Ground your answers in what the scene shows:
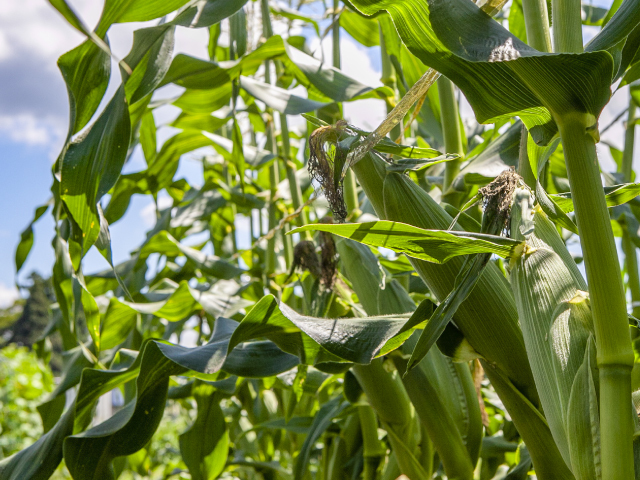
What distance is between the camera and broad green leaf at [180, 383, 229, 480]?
34.8 inches

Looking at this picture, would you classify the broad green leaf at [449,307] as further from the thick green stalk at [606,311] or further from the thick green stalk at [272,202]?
the thick green stalk at [272,202]

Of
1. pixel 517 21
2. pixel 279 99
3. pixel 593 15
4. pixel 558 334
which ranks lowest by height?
pixel 558 334

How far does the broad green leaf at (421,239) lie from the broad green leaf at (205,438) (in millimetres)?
628

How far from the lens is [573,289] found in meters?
0.34

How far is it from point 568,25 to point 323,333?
0.27 metres

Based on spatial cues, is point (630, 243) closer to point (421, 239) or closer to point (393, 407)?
point (393, 407)

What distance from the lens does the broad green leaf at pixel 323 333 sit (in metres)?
0.41

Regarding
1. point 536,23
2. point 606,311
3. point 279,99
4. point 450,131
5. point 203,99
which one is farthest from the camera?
point 203,99

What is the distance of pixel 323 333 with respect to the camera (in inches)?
16.4

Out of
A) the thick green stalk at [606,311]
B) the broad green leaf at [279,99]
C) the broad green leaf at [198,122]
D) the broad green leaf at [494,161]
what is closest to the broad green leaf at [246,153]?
the broad green leaf at [198,122]

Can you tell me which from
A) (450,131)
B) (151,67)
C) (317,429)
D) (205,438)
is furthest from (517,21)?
(205,438)

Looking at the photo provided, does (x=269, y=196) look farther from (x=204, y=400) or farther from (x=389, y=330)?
(x=389, y=330)

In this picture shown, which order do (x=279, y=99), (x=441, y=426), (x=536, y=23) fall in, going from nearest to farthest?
(x=536, y=23), (x=441, y=426), (x=279, y=99)

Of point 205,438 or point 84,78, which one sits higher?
point 84,78
